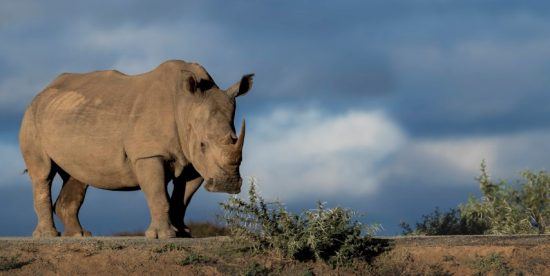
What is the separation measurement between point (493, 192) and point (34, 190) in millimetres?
11226

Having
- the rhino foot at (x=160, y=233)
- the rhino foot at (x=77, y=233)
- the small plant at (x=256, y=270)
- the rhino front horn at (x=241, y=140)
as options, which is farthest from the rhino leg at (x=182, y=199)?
the small plant at (x=256, y=270)

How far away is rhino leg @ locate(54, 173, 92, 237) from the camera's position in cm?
1838

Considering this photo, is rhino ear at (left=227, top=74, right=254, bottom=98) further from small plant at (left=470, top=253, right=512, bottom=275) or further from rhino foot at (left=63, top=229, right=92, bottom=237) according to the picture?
small plant at (left=470, top=253, right=512, bottom=275)

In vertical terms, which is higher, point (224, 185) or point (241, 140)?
point (241, 140)

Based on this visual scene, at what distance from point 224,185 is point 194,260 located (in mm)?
2955

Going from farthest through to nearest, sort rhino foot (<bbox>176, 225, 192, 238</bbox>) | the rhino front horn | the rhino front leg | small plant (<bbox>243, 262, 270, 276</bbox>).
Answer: rhino foot (<bbox>176, 225, 192, 238</bbox>) < the rhino front leg < the rhino front horn < small plant (<bbox>243, 262, 270, 276</bbox>)

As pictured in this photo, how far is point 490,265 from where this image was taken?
12.2 metres

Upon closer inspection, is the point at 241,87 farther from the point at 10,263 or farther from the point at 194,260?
the point at 10,263

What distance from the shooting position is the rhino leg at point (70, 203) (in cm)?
1838

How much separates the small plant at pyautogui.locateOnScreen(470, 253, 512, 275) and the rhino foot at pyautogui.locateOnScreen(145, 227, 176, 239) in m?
4.98

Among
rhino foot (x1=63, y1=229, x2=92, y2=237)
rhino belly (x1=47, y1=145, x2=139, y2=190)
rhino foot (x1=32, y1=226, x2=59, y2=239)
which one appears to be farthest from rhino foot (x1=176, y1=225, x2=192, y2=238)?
rhino foot (x1=32, y1=226, x2=59, y2=239)

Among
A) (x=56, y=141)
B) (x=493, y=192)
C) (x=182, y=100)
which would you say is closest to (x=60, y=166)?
(x=56, y=141)

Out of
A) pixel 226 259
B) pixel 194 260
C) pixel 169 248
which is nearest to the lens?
pixel 194 260

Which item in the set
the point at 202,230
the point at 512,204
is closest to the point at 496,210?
the point at 512,204
